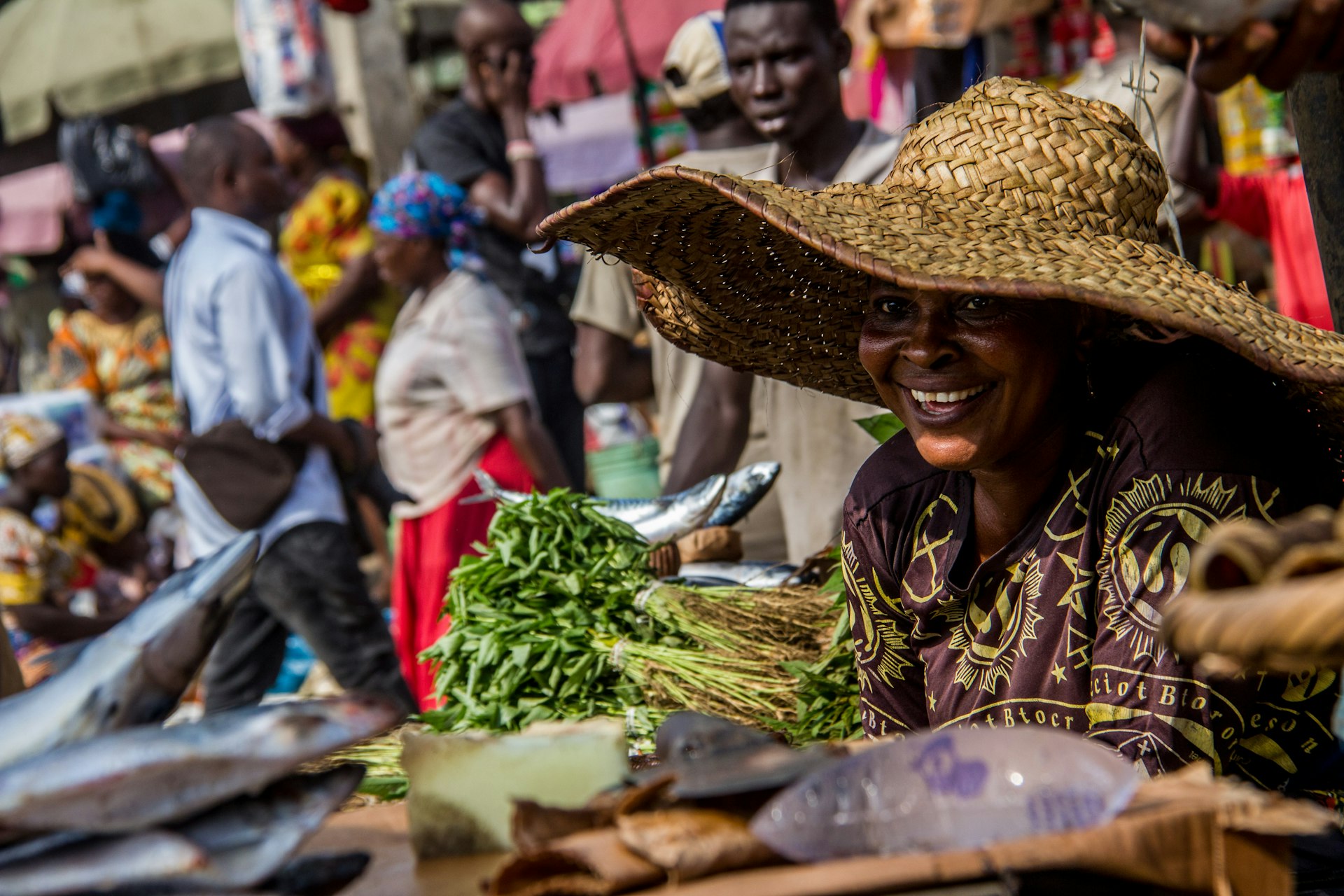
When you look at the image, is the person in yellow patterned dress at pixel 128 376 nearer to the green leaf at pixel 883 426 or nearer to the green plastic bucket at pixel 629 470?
the green plastic bucket at pixel 629 470

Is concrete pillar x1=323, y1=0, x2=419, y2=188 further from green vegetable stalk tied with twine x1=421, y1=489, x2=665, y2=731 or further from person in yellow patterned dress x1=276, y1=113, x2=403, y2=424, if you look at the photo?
green vegetable stalk tied with twine x1=421, y1=489, x2=665, y2=731

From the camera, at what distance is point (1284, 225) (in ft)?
15.2

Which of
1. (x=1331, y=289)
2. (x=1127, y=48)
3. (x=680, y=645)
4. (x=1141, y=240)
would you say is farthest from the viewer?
(x=1127, y=48)

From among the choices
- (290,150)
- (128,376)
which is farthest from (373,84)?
(128,376)

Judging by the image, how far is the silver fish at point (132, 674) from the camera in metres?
1.29

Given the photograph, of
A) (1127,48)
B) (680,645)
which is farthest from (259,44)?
(680,645)

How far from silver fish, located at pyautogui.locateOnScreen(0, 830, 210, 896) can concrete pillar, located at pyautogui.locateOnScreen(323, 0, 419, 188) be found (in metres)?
6.59

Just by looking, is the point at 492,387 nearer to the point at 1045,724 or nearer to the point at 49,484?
the point at 49,484

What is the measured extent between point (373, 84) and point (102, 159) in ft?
5.72

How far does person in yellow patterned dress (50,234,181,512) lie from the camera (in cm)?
753

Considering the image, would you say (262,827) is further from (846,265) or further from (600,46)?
(600,46)

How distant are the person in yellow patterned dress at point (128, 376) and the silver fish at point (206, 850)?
6636 mm

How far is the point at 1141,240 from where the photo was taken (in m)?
2.05

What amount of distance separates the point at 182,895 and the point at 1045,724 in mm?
1258
